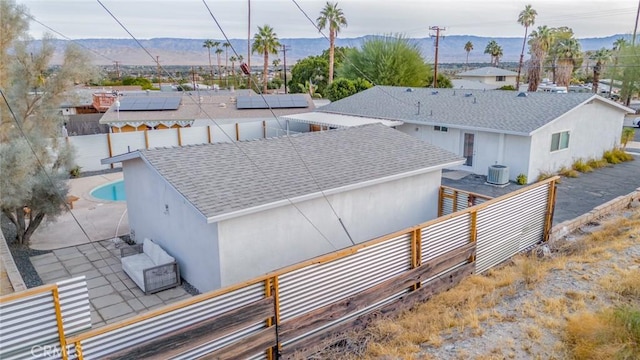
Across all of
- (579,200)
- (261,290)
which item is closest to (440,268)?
(261,290)

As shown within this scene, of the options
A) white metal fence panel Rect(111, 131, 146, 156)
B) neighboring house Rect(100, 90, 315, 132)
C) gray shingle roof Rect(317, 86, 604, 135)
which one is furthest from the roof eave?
white metal fence panel Rect(111, 131, 146, 156)

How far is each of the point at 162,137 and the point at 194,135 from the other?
180cm

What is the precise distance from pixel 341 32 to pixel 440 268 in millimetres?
42916

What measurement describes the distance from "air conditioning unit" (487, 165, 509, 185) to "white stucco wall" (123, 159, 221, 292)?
1347 cm

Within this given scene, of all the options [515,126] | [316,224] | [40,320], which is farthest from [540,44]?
[40,320]

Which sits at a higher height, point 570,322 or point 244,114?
point 244,114

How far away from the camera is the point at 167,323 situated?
5457mm

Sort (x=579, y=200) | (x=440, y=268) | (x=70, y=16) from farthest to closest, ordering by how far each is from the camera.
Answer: (x=579, y=200) < (x=70, y=16) < (x=440, y=268)

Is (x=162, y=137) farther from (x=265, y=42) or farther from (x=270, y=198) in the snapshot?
(x=265, y=42)

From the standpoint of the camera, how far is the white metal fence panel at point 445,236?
8617mm

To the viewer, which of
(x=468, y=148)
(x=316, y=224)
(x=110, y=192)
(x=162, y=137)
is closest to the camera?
(x=316, y=224)

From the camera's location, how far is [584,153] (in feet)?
70.7

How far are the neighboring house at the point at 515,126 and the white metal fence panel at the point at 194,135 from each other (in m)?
9.43

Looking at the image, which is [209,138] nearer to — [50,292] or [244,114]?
[244,114]
